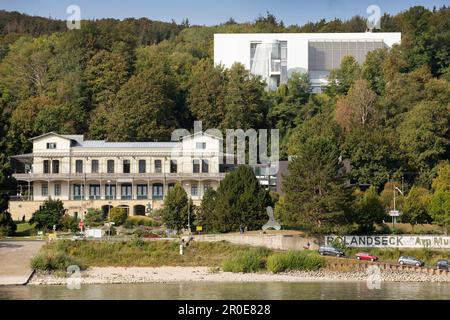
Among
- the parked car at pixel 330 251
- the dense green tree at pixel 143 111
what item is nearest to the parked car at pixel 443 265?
the parked car at pixel 330 251

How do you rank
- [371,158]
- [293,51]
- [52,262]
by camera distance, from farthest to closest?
[293,51]
[371,158]
[52,262]

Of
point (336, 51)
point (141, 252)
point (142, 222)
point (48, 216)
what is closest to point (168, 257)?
point (141, 252)

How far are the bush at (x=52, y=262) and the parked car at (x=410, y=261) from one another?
1964 cm

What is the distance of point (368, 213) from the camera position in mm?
85938

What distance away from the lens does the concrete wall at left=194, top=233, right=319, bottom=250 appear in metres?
81.4

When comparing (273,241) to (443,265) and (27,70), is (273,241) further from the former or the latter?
(27,70)

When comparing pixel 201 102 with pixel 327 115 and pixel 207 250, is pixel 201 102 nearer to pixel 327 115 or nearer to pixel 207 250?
pixel 327 115

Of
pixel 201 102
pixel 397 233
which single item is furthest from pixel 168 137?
pixel 397 233

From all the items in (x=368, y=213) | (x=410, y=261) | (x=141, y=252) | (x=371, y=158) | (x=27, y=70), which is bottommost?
(x=410, y=261)

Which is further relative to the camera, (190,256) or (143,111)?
(143,111)

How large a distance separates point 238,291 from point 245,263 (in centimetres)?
929

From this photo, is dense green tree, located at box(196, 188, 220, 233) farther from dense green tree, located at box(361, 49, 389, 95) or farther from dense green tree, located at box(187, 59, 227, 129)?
dense green tree, located at box(361, 49, 389, 95)

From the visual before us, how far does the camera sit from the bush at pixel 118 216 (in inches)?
3664
